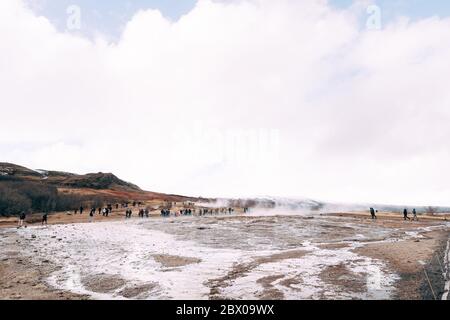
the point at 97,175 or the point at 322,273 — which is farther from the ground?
the point at 97,175

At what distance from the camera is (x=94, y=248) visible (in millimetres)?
29672

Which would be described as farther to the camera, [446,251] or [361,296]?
[446,251]

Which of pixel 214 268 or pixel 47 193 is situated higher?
pixel 47 193

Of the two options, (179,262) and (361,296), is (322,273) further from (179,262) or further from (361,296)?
(179,262)

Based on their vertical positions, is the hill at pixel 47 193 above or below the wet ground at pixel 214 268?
above

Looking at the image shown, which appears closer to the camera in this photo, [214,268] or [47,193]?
[214,268]

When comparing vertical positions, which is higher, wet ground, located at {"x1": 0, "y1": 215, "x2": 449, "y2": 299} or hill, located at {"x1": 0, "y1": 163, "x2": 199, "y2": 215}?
hill, located at {"x1": 0, "y1": 163, "x2": 199, "y2": 215}

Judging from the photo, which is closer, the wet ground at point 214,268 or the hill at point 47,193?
the wet ground at point 214,268

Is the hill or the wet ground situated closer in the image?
the wet ground
